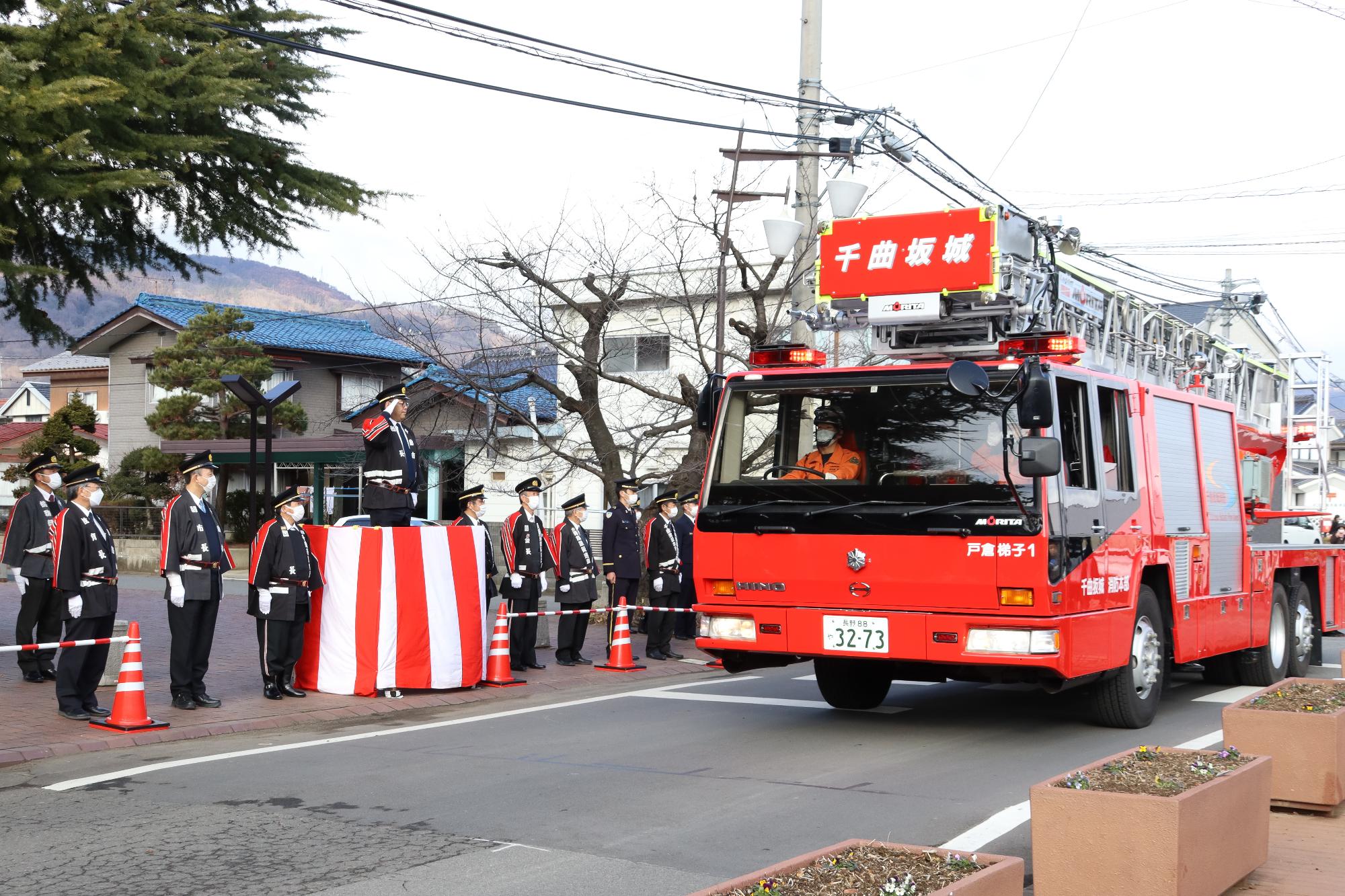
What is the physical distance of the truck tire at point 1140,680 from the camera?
9.70m

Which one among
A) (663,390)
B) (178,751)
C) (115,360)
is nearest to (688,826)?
(178,751)

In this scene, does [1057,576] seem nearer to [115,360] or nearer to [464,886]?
[464,886]

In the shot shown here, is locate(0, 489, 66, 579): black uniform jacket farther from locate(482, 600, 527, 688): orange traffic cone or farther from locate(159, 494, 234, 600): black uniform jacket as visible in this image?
locate(482, 600, 527, 688): orange traffic cone

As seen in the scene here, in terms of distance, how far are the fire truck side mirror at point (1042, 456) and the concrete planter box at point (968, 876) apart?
4.31 m

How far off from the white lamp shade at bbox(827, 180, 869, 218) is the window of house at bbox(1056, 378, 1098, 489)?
534 centimetres

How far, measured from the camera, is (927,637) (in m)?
8.89

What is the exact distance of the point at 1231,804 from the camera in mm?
5367

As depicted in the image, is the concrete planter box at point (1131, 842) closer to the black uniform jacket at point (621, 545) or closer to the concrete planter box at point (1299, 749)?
the concrete planter box at point (1299, 749)

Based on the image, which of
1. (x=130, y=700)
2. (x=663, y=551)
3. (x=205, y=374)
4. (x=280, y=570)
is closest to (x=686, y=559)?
(x=663, y=551)

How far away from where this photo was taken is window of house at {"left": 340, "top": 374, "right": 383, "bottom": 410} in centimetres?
3878

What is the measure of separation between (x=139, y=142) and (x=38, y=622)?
16.8ft

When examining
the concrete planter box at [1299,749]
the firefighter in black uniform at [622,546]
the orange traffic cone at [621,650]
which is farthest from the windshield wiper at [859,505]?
the firefighter in black uniform at [622,546]

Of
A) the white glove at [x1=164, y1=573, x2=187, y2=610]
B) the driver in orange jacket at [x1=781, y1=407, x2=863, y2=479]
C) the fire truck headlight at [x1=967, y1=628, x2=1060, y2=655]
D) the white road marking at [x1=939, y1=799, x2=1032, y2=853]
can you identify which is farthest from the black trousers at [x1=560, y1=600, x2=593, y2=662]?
the white road marking at [x1=939, y1=799, x2=1032, y2=853]

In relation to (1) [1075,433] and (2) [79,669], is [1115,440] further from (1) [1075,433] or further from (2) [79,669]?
(2) [79,669]
